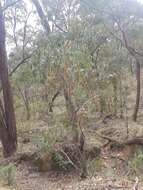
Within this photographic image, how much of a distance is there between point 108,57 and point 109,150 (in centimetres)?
508

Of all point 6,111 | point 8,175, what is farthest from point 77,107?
point 6,111

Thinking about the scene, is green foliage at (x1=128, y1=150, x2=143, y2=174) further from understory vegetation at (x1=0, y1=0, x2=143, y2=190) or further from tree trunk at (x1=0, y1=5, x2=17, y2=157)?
tree trunk at (x1=0, y1=5, x2=17, y2=157)

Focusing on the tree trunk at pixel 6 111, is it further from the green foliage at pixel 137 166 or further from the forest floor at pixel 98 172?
the green foliage at pixel 137 166

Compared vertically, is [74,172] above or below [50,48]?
below

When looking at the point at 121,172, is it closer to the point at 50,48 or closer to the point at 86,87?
the point at 86,87

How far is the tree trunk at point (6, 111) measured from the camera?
1077 cm

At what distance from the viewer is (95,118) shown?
51.3 feet

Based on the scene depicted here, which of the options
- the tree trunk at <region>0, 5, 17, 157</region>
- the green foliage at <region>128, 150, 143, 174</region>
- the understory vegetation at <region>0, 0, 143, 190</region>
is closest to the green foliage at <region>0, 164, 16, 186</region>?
the understory vegetation at <region>0, 0, 143, 190</region>

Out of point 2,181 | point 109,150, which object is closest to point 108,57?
point 109,150

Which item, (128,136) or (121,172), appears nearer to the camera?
(121,172)

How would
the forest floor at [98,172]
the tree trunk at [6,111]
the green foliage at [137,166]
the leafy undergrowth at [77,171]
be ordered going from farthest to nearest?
the tree trunk at [6,111]
the green foliage at [137,166]
the leafy undergrowth at [77,171]
the forest floor at [98,172]

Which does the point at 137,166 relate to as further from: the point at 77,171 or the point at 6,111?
the point at 6,111

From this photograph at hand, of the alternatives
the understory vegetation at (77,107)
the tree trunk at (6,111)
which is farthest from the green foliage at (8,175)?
the tree trunk at (6,111)

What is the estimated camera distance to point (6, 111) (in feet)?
36.1
